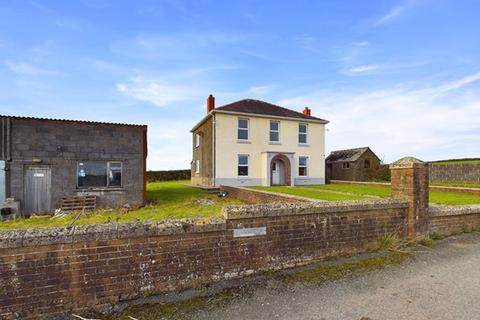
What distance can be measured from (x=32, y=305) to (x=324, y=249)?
4.67 metres

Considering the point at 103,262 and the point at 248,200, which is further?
the point at 248,200

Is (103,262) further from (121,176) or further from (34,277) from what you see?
(121,176)

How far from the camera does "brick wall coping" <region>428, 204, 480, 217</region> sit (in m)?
7.04

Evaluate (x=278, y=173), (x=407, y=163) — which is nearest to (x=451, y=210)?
(x=407, y=163)

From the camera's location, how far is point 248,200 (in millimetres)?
15945

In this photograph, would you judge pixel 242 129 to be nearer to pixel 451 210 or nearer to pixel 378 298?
pixel 451 210

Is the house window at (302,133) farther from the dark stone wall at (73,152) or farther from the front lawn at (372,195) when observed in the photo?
the dark stone wall at (73,152)

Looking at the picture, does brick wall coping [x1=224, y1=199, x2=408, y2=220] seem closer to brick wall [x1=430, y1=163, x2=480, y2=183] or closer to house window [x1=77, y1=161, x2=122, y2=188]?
house window [x1=77, y1=161, x2=122, y2=188]

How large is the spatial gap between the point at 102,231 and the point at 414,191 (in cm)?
661

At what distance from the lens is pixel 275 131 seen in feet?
77.8

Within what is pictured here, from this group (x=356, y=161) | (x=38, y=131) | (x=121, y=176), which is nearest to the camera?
(x=38, y=131)

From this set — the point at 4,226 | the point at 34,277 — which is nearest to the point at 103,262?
the point at 34,277

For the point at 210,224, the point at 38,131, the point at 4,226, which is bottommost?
the point at 4,226

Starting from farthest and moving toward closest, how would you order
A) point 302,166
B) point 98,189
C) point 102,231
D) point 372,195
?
point 302,166, point 98,189, point 372,195, point 102,231
